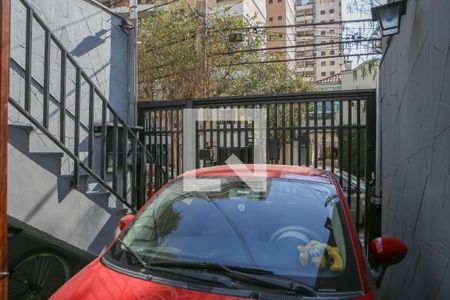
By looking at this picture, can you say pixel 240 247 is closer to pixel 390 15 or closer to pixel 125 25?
pixel 390 15

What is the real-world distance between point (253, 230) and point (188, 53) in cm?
1155

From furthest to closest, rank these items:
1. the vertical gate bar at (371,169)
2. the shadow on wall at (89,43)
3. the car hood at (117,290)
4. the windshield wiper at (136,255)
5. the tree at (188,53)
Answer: the tree at (188,53) < the shadow on wall at (89,43) < the vertical gate bar at (371,169) < the windshield wiper at (136,255) < the car hood at (117,290)

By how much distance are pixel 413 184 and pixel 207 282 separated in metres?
2.21

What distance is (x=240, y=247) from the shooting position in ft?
7.70

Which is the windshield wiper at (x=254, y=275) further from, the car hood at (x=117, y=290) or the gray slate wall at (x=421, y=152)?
the gray slate wall at (x=421, y=152)

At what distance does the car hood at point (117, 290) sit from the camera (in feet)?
6.34

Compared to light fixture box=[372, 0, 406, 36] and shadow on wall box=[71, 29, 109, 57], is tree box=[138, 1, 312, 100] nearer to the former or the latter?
shadow on wall box=[71, 29, 109, 57]

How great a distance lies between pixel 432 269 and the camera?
263 cm

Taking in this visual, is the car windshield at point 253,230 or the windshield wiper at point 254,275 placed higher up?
the car windshield at point 253,230

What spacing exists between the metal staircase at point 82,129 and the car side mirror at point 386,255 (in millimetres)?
2724

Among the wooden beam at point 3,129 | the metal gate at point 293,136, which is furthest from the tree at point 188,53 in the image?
the wooden beam at point 3,129

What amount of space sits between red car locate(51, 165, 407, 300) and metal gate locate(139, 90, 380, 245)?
319 cm

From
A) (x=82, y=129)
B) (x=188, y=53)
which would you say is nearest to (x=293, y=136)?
(x=82, y=129)

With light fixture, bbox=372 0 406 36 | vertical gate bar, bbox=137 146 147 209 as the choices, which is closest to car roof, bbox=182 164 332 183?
light fixture, bbox=372 0 406 36
